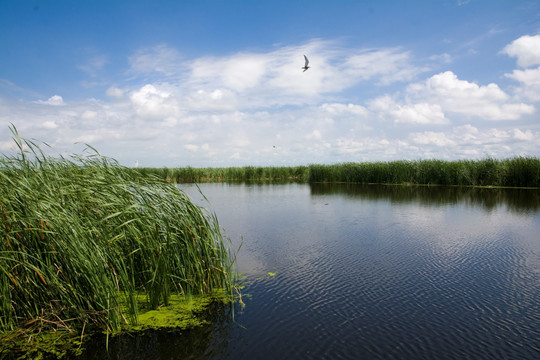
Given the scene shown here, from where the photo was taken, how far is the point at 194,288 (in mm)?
5570

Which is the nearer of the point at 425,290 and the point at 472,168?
the point at 425,290

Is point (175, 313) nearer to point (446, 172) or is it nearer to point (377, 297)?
point (377, 297)

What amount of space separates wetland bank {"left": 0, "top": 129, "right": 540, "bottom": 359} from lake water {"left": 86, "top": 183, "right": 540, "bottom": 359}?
0.08 ft

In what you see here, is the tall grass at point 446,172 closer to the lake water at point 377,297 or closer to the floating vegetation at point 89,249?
the lake water at point 377,297

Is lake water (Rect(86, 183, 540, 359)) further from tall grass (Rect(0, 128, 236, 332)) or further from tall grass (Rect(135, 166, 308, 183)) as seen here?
tall grass (Rect(135, 166, 308, 183))

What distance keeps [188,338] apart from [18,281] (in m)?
2.14

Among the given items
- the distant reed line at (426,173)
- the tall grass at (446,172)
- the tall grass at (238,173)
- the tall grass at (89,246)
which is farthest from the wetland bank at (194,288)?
the tall grass at (238,173)

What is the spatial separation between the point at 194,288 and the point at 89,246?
1887mm

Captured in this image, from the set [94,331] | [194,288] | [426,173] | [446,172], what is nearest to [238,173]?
[426,173]

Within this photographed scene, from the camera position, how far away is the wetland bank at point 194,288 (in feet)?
13.7

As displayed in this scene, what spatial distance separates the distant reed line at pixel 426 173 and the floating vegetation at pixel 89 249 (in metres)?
18.8

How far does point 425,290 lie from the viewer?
6.04 metres

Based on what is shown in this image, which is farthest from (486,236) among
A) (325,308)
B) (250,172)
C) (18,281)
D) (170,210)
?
(250,172)

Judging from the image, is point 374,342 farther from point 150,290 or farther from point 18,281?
point 18,281
